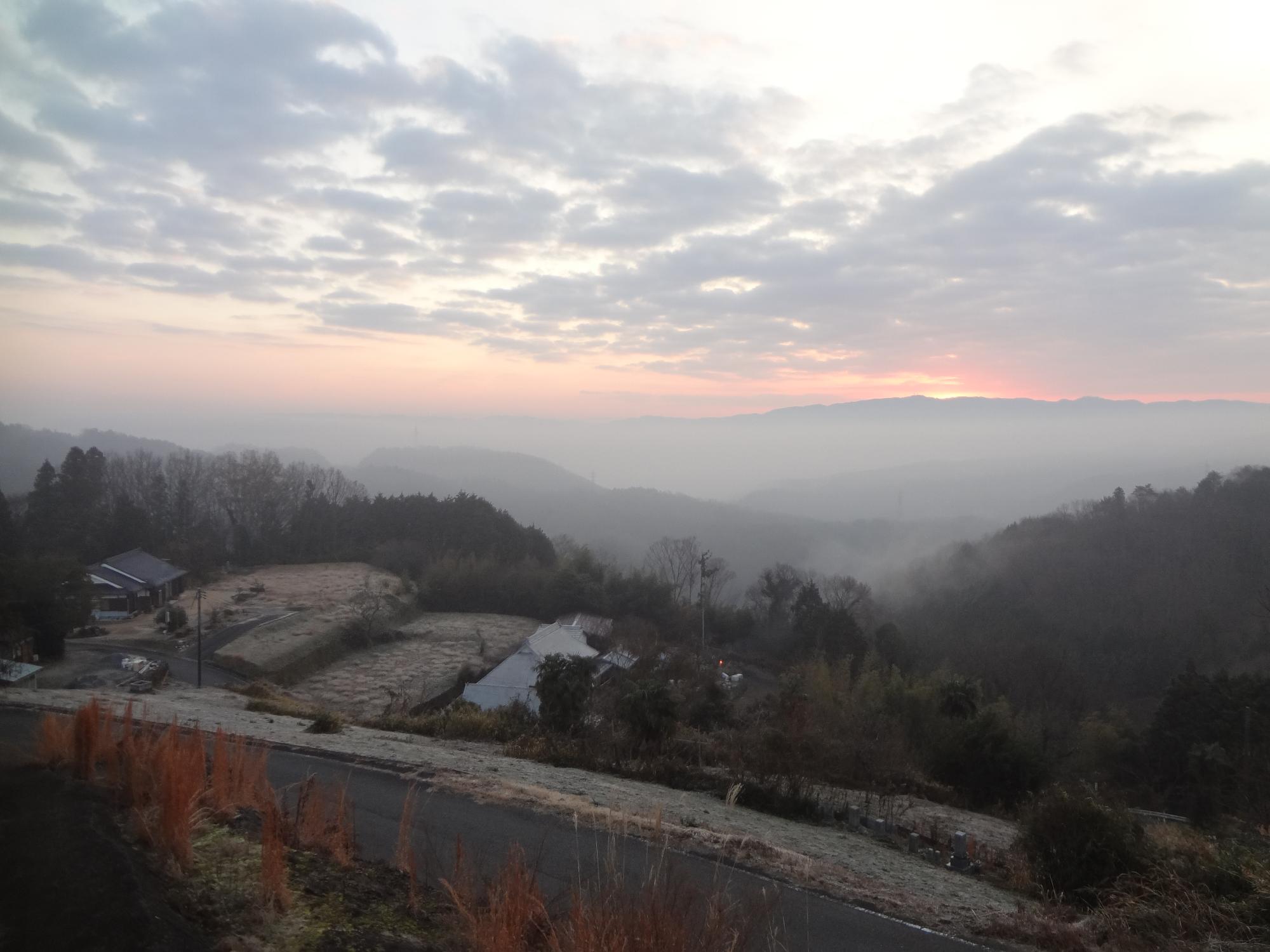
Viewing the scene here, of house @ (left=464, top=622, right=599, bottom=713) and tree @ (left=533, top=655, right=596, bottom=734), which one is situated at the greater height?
tree @ (left=533, top=655, right=596, bottom=734)

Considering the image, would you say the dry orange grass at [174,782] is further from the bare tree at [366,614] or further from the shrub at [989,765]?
the bare tree at [366,614]

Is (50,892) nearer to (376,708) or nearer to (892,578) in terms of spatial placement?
(376,708)

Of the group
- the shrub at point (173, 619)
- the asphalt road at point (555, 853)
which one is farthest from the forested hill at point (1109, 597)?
the shrub at point (173, 619)

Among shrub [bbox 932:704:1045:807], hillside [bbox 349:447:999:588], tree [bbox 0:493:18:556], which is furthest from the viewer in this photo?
hillside [bbox 349:447:999:588]

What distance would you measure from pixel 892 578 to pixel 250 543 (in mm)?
49144

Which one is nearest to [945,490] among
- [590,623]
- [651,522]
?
[651,522]

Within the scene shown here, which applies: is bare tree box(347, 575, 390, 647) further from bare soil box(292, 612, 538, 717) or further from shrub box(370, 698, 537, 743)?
shrub box(370, 698, 537, 743)

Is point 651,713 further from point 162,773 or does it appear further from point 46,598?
point 46,598

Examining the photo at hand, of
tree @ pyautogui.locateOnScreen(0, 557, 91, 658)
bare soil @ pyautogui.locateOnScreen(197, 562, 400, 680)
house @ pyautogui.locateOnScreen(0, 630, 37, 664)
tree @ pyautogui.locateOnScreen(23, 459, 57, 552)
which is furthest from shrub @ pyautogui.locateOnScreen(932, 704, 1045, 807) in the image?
tree @ pyautogui.locateOnScreen(23, 459, 57, 552)

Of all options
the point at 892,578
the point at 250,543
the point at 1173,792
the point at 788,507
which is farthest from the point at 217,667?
the point at 788,507

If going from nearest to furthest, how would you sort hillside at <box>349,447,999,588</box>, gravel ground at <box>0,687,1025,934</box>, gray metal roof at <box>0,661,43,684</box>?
gravel ground at <box>0,687,1025,934</box> < gray metal roof at <box>0,661,43,684</box> < hillside at <box>349,447,999,588</box>

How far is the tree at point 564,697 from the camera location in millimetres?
14242

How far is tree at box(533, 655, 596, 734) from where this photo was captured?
A: 1424cm

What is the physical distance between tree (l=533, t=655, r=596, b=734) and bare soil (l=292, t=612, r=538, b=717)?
31.3 ft
